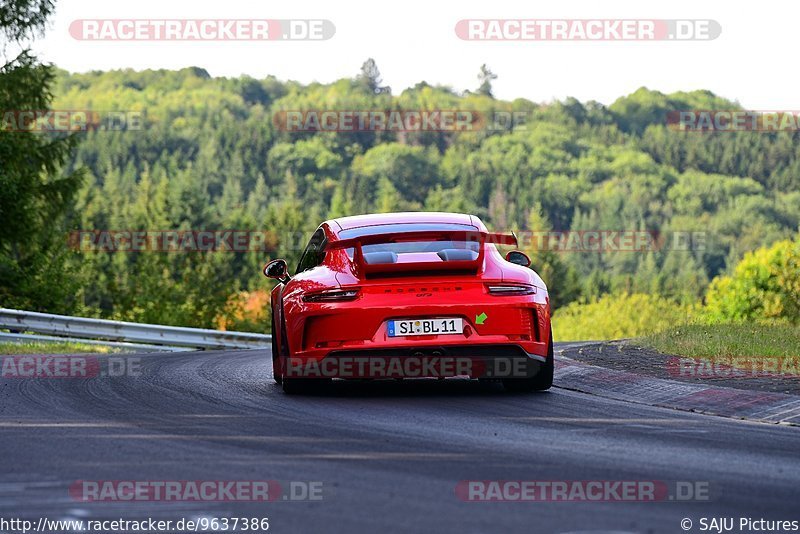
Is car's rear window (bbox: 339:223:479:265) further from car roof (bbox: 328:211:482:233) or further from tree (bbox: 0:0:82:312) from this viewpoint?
tree (bbox: 0:0:82:312)

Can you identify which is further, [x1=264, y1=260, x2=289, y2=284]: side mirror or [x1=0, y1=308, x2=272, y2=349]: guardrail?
[x1=0, y1=308, x2=272, y2=349]: guardrail

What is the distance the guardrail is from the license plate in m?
12.1

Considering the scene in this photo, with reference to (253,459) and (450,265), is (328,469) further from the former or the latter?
(450,265)

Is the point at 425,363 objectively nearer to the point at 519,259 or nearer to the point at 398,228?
the point at 398,228

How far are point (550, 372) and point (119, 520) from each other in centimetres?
547

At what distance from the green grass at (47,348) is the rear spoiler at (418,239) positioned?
964 cm

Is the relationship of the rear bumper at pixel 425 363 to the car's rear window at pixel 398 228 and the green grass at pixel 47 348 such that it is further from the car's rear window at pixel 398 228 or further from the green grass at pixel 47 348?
the green grass at pixel 47 348

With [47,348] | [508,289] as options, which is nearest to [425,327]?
[508,289]

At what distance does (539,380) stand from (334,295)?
5.97ft

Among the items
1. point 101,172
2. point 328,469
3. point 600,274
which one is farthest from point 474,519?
point 101,172

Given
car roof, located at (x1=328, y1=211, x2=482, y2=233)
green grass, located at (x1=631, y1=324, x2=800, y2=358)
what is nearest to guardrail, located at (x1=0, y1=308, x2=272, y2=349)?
green grass, located at (x1=631, y1=324, x2=800, y2=358)

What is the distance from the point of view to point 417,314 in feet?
31.3

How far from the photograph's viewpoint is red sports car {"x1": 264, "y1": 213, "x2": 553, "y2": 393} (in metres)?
9.56
